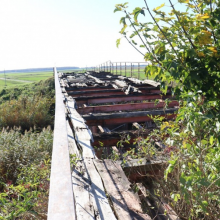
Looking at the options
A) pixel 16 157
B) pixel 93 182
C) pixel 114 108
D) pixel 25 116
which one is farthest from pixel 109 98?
pixel 25 116

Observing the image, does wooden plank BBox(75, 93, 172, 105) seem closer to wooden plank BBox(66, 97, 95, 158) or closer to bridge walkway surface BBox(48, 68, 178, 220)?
bridge walkway surface BBox(48, 68, 178, 220)

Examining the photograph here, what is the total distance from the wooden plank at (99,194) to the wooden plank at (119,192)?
88mm

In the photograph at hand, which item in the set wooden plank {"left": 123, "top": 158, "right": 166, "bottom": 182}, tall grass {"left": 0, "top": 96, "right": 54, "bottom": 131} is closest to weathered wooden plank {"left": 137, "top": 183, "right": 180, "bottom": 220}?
wooden plank {"left": 123, "top": 158, "right": 166, "bottom": 182}

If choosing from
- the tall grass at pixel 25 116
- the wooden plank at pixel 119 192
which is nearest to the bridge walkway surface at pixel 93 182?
the wooden plank at pixel 119 192

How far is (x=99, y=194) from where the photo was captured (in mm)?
2217

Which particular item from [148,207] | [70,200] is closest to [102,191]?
[148,207]

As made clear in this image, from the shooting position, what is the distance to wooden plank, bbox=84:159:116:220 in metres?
1.94

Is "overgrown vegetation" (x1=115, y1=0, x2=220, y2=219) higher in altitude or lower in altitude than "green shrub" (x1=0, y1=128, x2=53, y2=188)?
higher

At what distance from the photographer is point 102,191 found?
89.3 inches

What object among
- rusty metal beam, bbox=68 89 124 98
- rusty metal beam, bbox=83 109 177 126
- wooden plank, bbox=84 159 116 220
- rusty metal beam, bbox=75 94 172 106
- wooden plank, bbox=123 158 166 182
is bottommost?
wooden plank, bbox=123 158 166 182

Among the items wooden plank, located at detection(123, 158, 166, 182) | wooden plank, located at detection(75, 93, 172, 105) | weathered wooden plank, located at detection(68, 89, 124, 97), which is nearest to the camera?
wooden plank, located at detection(123, 158, 166, 182)

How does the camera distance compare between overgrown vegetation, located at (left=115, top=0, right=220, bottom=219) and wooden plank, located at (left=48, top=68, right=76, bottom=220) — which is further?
overgrown vegetation, located at (left=115, top=0, right=220, bottom=219)

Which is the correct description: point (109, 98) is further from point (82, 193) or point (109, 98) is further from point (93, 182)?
point (82, 193)

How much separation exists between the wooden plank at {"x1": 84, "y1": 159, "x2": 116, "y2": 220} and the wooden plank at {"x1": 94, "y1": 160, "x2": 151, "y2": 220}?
9cm
